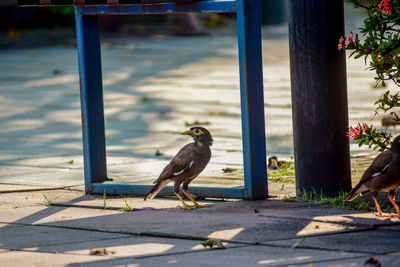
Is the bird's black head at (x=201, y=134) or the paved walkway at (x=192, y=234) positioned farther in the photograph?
the bird's black head at (x=201, y=134)

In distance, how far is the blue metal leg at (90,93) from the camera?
25.2 ft

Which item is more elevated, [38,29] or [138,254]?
[38,29]

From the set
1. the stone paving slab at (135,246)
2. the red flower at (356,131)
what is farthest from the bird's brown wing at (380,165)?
the stone paving slab at (135,246)

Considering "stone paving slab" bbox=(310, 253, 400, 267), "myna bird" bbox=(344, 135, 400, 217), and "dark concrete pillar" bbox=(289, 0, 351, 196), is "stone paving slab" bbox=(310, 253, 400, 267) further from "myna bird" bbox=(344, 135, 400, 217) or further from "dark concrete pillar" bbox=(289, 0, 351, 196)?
"dark concrete pillar" bbox=(289, 0, 351, 196)

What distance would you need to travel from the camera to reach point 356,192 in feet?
20.9

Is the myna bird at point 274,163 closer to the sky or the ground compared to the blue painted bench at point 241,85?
closer to the ground

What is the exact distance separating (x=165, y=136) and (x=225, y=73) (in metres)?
6.46

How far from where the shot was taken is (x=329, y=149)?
684 cm

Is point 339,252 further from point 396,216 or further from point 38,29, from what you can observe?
point 38,29

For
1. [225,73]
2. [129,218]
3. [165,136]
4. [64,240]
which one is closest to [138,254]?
[64,240]

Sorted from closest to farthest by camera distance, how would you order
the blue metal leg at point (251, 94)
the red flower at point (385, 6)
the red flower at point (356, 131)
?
the red flower at point (385, 6) < the red flower at point (356, 131) < the blue metal leg at point (251, 94)

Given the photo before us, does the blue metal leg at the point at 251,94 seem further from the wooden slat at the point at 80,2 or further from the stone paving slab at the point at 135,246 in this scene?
the stone paving slab at the point at 135,246

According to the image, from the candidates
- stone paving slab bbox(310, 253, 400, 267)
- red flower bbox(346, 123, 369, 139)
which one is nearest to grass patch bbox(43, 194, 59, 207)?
red flower bbox(346, 123, 369, 139)

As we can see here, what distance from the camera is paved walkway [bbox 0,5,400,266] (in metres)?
5.43
